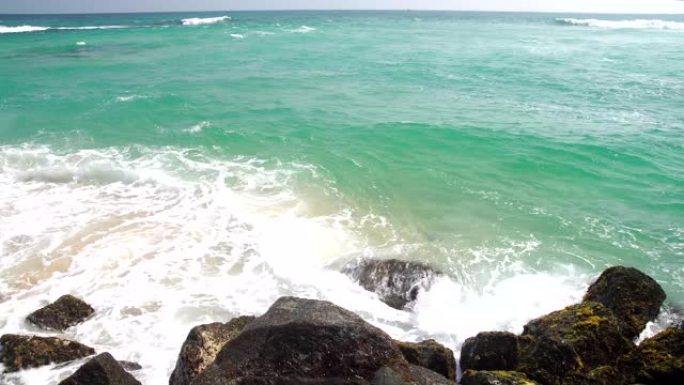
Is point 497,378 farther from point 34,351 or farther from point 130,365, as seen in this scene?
point 34,351

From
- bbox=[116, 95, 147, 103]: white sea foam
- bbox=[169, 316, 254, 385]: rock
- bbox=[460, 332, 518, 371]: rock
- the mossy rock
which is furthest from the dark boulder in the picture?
bbox=[116, 95, 147, 103]: white sea foam

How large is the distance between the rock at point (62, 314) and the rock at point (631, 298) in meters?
10.1

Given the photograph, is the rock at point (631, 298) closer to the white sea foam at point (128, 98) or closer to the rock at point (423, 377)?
the rock at point (423, 377)

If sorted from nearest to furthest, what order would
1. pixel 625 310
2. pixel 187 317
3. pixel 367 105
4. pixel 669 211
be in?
1. pixel 625 310
2. pixel 187 317
3. pixel 669 211
4. pixel 367 105

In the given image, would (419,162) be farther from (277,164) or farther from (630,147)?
(630,147)

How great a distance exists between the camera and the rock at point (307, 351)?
558 cm

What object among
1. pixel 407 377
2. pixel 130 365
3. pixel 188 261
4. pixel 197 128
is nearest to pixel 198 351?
pixel 130 365

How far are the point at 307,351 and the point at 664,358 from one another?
520 centimetres

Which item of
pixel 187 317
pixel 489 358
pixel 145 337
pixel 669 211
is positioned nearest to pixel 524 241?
pixel 669 211

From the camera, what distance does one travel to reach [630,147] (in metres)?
18.5

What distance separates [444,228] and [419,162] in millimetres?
5347

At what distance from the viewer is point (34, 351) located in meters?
7.91

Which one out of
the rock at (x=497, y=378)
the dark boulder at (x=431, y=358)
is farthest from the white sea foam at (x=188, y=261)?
the rock at (x=497, y=378)

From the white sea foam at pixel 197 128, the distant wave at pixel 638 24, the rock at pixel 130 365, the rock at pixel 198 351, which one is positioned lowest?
the rock at pixel 130 365
